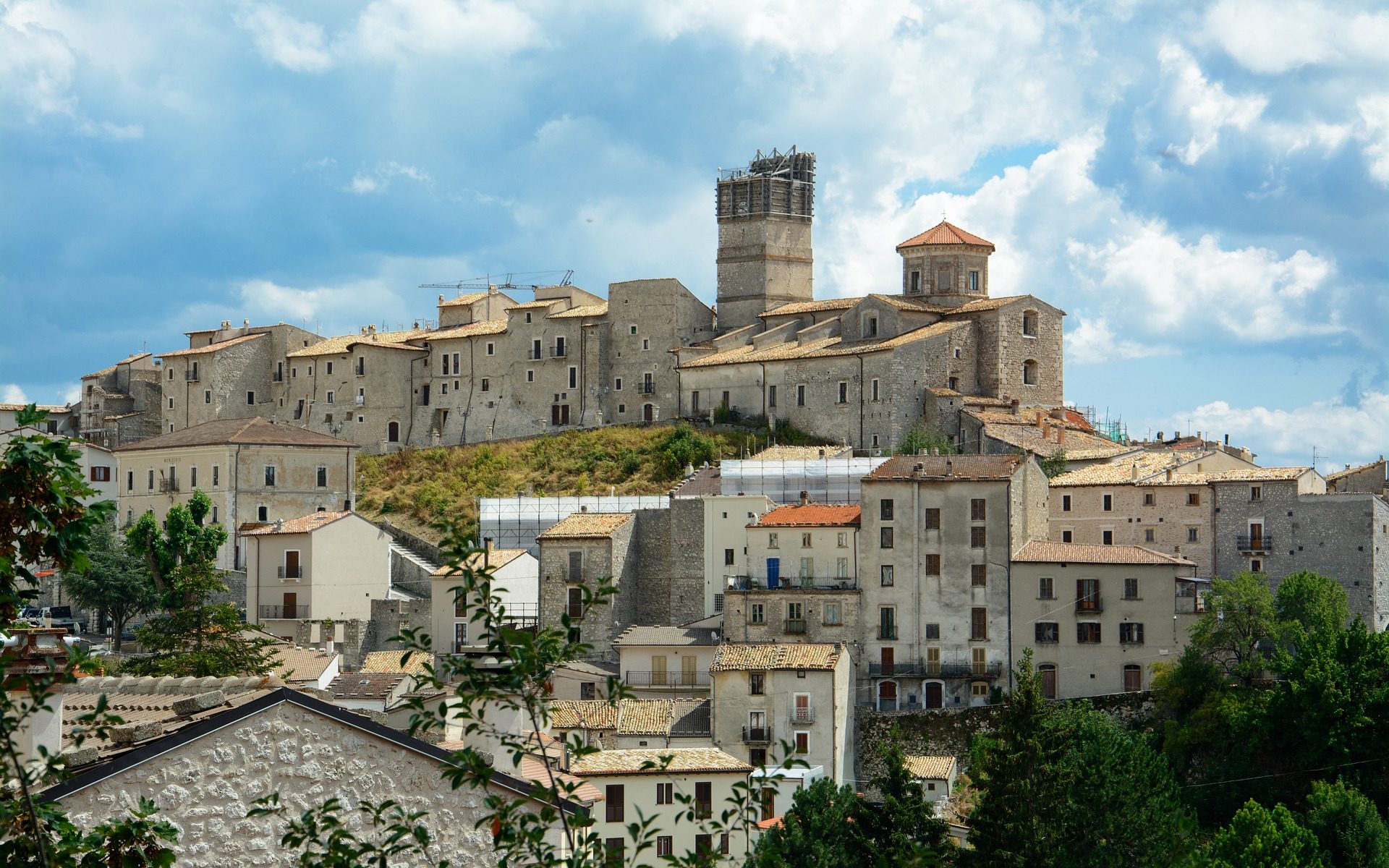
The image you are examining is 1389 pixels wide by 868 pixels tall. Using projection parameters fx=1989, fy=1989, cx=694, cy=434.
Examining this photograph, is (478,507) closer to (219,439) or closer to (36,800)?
(219,439)

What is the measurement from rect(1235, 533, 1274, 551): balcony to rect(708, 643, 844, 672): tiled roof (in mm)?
15210

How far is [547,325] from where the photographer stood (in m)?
92.3

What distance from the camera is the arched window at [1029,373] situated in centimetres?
8512

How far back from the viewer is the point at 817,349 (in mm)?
83812

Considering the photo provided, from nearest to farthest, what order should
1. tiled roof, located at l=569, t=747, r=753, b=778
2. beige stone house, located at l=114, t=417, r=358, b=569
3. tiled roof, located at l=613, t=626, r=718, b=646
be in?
tiled roof, located at l=569, t=747, r=753, b=778
tiled roof, located at l=613, t=626, r=718, b=646
beige stone house, located at l=114, t=417, r=358, b=569

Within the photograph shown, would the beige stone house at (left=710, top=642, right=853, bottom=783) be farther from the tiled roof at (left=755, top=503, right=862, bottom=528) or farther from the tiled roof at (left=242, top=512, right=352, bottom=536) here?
the tiled roof at (left=242, top=512, right=352, bottom=536)

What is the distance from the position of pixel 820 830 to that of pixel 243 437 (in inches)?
1568

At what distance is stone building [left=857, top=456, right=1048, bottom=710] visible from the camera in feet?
189

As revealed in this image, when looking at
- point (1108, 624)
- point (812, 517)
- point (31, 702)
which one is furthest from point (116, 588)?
point (31, 702)

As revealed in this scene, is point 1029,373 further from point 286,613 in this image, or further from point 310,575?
point 286,613

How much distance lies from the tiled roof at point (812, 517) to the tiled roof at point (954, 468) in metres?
1.58

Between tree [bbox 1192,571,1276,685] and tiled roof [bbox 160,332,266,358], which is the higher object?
tiled roof [bbox 160,332,266,358]

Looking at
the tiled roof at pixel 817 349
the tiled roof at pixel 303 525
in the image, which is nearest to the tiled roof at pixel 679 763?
the tiled roof at pixel 303 525

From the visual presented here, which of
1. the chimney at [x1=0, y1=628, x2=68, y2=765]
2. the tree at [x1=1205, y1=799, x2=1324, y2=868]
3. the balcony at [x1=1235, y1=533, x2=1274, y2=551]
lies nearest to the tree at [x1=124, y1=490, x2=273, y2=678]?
the tree at [x1=1205, y1=799, x2=1324, y2=868]
